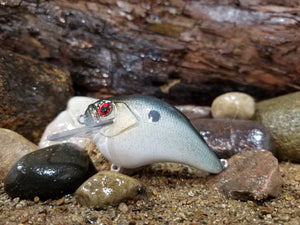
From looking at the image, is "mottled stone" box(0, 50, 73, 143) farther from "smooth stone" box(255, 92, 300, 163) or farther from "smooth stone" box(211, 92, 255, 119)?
"smooth stone" box(255, 92, 300, 163)

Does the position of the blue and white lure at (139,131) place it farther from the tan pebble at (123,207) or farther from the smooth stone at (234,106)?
the smooth stone at (234,106)

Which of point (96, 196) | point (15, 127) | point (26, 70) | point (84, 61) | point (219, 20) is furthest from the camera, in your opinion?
point (84, 61)

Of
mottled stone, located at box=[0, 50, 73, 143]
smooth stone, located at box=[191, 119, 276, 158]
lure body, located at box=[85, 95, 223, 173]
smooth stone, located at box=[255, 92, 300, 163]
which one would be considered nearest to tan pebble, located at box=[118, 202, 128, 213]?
lure body, located at box=[85, 95, 223, 173]

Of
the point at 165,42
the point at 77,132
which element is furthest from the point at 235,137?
the point at 77,132

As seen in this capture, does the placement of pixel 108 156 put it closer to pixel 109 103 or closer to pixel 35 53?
pixel 109 103

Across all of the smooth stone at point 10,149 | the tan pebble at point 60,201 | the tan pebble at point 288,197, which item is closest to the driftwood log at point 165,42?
the smooth stone at point 10,149

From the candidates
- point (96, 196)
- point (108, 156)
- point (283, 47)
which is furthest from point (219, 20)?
point (96, 196)
